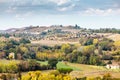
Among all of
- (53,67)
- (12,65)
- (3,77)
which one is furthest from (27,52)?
(3,77)

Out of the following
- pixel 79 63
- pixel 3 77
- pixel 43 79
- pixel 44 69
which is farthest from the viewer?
pixel 79 63

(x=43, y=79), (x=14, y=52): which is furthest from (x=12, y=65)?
(x=14, y=52)

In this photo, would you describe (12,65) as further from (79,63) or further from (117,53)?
(117,53)

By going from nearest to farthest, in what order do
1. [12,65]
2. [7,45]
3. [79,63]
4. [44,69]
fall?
[12,65]
[44,69]
[79,63]
[7,45]

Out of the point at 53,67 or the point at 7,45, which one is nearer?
the point at 53,67

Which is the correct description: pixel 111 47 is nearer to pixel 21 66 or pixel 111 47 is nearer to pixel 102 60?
pixel 102 60

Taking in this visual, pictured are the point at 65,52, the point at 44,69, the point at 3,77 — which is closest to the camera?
the point at 3,77

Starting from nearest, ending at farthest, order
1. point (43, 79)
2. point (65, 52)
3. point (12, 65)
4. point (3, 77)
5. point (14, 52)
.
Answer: point (43, 79) → point (3, 77) → point (12, 65) → point (14, 52) → point (65, 52)

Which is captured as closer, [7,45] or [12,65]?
[12,65]
